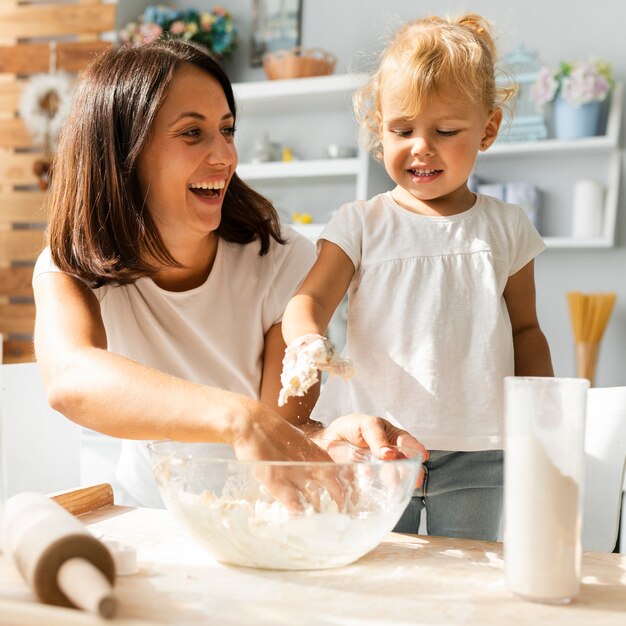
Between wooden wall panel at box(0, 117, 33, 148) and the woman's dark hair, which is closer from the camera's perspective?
the woman's dark hair

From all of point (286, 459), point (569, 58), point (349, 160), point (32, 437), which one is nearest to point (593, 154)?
point (569, 58)

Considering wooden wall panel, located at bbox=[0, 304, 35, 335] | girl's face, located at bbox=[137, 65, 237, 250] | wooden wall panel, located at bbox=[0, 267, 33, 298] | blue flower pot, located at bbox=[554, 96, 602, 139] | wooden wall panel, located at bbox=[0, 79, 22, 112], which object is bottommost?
wooden wall panel, located at bbox=[0, 304, 35, 335]

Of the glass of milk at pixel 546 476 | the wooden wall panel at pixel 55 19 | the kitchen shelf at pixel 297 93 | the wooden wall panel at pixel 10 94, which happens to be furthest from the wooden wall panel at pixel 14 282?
the glass of milk at pixel 546 476

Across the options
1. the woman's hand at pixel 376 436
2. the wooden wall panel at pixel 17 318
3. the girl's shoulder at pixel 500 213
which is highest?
the girl's shoulder at pixel 500 213

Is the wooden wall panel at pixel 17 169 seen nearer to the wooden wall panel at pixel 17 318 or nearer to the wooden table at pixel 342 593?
→ the wooden wall panel at pixel 17 318

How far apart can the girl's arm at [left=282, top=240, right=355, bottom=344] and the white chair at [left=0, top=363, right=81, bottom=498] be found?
0.62 metres

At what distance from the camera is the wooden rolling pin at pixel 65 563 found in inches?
25.1

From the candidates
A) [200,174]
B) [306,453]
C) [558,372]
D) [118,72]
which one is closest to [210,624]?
[306,453]

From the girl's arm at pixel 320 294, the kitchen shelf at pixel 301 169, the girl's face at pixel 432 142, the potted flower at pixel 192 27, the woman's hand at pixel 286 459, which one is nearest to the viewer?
the woman's hand at pixel 286 459

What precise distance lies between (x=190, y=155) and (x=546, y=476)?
2.98ft

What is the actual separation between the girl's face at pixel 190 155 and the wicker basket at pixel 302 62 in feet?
6.49

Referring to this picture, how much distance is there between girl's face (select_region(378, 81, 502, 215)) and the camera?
1247 mm

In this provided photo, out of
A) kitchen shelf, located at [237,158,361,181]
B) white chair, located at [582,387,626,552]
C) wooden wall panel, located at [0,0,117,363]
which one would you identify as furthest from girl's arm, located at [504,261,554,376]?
wooden wall panel, located at [0,0,117,363]

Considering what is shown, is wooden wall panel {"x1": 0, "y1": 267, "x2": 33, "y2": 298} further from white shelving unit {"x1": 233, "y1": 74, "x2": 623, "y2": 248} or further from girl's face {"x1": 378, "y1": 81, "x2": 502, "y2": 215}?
girl's face {"x1": 378, "y1": 81, "x2": 502, "y2": 215}
